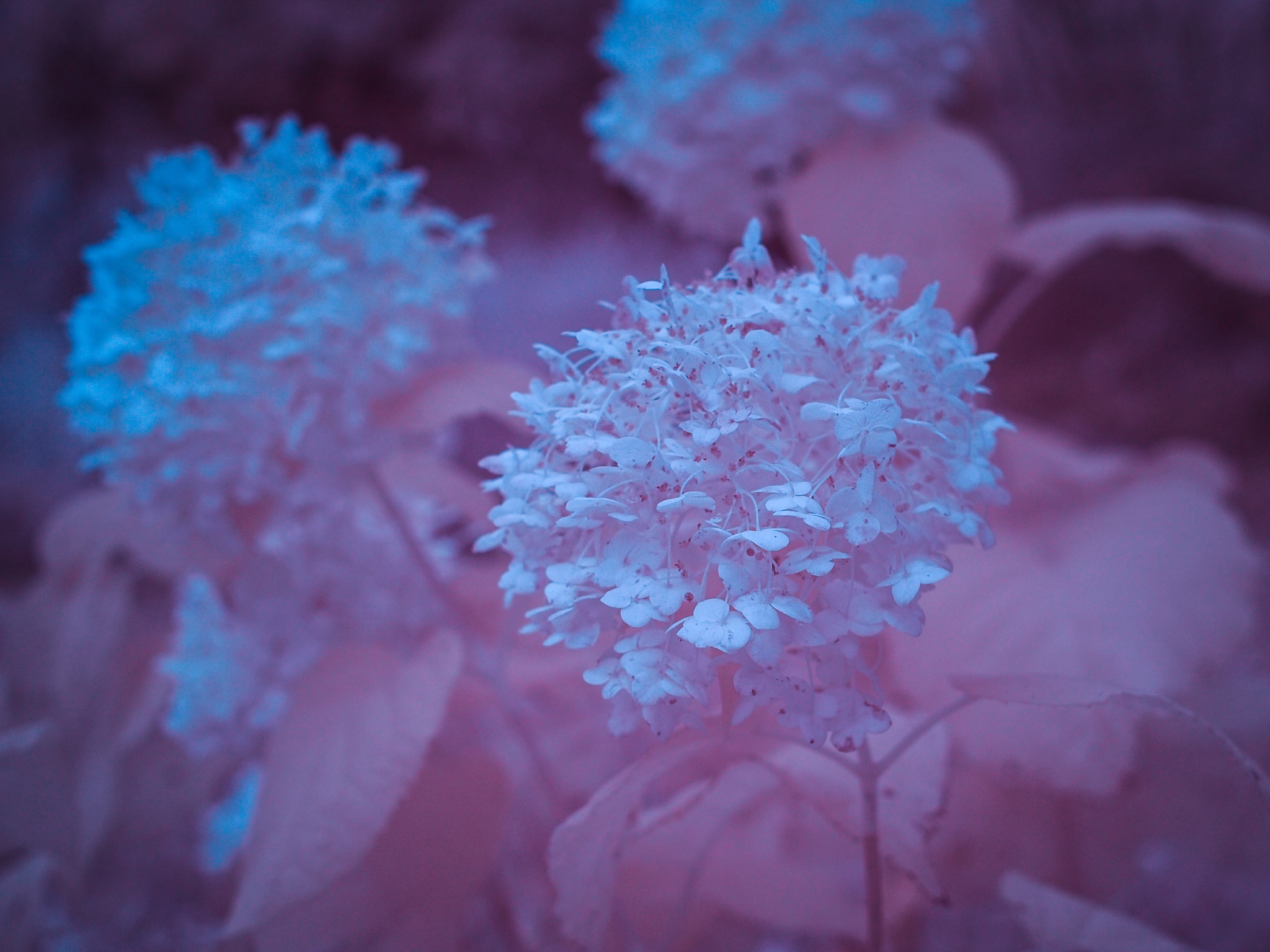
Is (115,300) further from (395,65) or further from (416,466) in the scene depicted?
(395,65)

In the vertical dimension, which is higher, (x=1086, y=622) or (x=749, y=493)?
(x=749, y=493)

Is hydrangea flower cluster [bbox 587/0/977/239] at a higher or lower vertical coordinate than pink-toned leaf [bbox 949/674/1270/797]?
higher

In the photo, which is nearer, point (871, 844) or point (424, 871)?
point (871, 844)

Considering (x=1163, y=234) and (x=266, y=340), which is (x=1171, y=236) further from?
(x=266, y=340)

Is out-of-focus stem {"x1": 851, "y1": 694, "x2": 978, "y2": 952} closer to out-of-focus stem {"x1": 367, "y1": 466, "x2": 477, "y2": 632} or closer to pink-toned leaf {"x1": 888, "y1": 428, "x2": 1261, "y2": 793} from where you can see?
pink-toned leaf {"x1": 888, "y1": 428, "x2": 1261, "y2": 793}

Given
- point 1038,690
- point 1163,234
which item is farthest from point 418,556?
point 1163,234

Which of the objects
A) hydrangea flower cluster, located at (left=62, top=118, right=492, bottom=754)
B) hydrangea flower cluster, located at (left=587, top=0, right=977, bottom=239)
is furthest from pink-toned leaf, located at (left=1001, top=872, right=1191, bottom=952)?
hydrangea flower cluster, located at (left=587, top=0, right=977, bottom=239)
